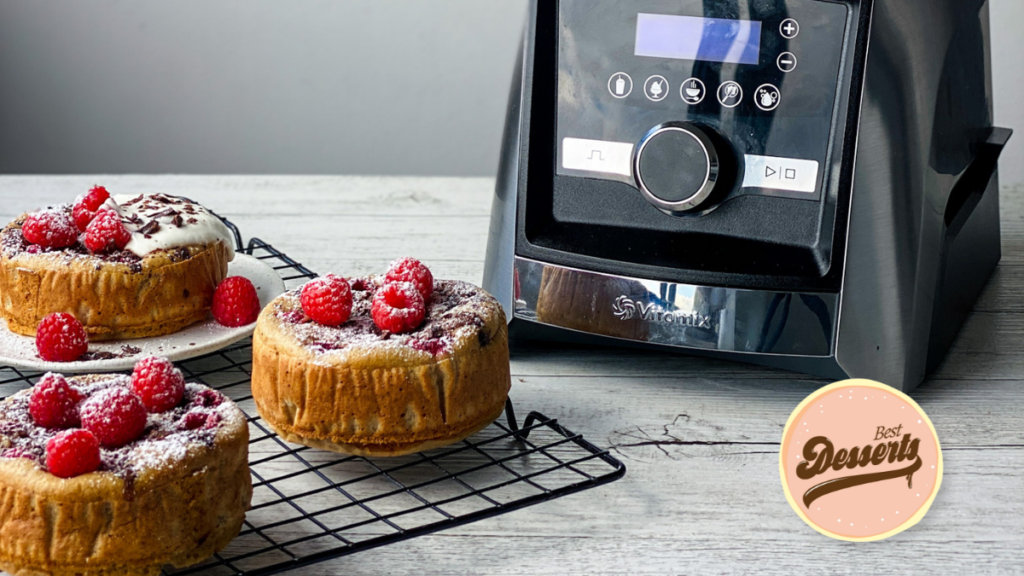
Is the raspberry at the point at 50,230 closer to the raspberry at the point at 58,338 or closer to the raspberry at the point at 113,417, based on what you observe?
the raspberry at the point at 58,338

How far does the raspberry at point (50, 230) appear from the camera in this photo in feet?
3.99

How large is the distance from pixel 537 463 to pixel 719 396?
0.82 ft

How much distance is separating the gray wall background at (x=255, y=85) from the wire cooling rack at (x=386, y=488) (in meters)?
1.83

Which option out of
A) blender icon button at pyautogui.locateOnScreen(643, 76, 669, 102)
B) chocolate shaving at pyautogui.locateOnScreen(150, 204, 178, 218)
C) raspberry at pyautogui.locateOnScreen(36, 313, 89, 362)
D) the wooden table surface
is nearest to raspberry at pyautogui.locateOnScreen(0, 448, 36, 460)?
the wooden table surface

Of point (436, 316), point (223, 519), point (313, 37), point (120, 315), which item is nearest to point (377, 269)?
point (120, 315)

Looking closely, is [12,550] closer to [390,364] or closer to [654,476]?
[390,364]

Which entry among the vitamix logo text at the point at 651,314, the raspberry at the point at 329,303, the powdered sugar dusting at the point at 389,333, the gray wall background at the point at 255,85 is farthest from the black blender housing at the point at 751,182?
the gray wall background at the point at 255,85

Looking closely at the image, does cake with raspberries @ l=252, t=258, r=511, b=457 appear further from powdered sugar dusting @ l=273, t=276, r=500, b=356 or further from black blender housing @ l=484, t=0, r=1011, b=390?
black blender housing @ l=484, t=0, r=1011, b=390

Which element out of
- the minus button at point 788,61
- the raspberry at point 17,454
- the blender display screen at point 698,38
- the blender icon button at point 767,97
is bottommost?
the raspberry at point 17,454

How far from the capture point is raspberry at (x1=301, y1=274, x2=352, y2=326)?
965 mm

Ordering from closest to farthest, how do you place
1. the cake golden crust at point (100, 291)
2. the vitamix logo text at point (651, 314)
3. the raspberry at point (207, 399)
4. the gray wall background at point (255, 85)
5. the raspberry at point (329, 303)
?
the raspberry at point (207, 399) < the raspberry at point (329, 303) < the vitamix logo text at point (651, 314) < the cake golden crust at point (100, 291) < the gray wall background at point (255, 85)

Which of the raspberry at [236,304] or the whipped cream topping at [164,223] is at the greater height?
the whipped cream topping at [164,223]

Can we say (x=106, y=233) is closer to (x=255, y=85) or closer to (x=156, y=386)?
(x=156, y=386)

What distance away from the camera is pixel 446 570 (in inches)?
31.8
